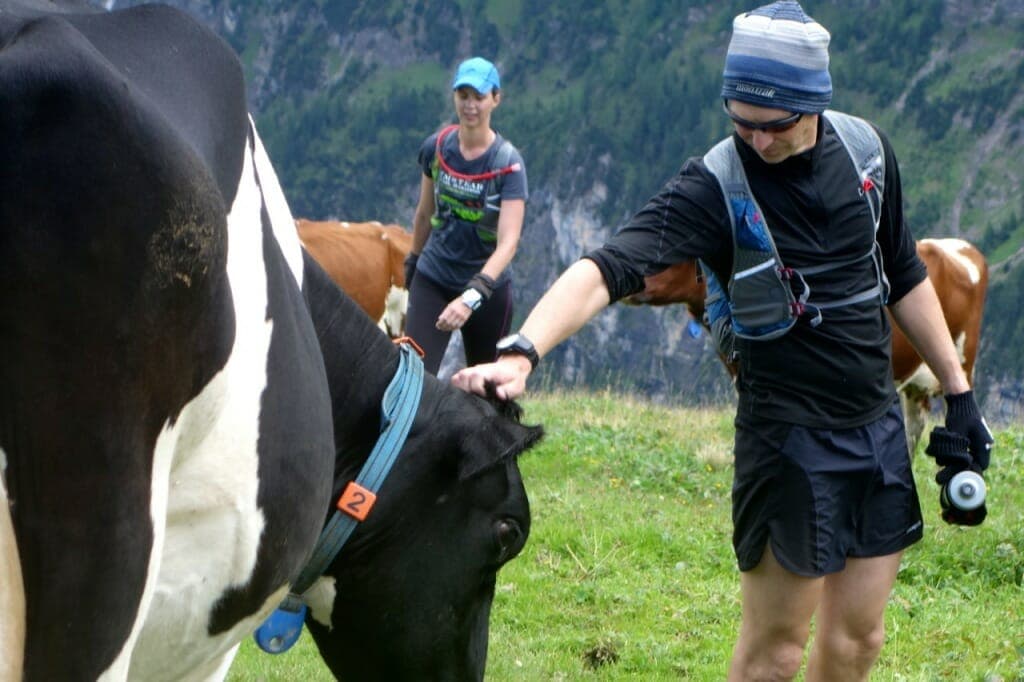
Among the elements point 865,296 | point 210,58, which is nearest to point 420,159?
point 865,296

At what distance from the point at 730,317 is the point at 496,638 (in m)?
2.37

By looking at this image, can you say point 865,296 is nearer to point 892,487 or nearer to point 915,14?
point 892,487

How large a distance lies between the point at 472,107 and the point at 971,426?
14.8 ft

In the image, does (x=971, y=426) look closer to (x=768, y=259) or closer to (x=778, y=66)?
(x=768, y=259)

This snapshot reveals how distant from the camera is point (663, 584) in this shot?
275 inches

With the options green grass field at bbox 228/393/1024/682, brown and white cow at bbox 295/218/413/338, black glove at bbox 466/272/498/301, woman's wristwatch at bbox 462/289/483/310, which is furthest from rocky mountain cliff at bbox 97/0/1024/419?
woman's wristwatch at bbox 462/289/483/310

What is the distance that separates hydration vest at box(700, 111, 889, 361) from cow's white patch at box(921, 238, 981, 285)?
701 cm

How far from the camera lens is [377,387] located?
3553 millimetres

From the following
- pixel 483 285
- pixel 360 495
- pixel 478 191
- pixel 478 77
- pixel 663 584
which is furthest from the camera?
pixel 478 77

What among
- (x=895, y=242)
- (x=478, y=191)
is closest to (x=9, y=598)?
(x=895, y=242)

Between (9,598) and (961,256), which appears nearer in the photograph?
(9,598)

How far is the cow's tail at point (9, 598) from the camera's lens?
1.81 meters

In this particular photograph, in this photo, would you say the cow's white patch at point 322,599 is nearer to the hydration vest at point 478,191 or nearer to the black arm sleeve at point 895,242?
the black arm sleeve at point 895,242

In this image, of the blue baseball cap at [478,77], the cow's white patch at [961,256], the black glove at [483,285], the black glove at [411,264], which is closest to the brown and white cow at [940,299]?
the cow's white patch at [961,256]
